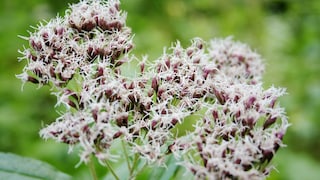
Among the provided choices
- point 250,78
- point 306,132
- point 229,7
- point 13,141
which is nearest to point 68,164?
point 13,141

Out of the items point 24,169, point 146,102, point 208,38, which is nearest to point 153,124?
point 146,102

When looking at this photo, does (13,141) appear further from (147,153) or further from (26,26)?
(147,153)

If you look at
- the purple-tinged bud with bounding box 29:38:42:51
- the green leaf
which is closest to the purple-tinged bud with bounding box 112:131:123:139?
the green leaf

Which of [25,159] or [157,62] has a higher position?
[157,62]

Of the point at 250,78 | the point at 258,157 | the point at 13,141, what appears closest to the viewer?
the point at 258,157

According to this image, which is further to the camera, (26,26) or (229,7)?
(229,7)

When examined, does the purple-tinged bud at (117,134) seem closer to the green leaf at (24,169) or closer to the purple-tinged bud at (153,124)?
the purple-tinged bud at (153,124)

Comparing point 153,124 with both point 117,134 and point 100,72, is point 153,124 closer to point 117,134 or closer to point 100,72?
point 117,134

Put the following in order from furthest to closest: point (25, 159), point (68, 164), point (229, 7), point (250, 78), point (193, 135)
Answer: point (229, 7)
point (68, 164)
point (250, 78)
point (25, 159)
point (193, 135)
